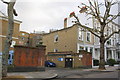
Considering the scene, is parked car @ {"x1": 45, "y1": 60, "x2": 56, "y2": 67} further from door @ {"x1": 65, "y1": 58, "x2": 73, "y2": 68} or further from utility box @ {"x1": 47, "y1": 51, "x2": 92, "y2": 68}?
door @ {"x1": 65, "y1": 58, "x2": 73, "y2": 68}

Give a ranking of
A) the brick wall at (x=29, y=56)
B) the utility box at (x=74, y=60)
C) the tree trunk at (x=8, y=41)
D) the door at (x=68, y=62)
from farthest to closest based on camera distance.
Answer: the door at (x=68, y=62)
the utility box at (x=74, y=60)
the brick wall at (x=29, y=56)
the tree trunk at (x=8, y=41)

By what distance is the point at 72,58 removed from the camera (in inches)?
1009

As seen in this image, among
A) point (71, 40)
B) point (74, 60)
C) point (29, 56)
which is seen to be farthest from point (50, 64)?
point (29, 56)

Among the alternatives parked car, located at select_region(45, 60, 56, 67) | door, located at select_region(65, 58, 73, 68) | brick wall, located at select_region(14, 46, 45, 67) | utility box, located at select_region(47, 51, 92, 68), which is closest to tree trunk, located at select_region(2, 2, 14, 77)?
brick wall, located at select_region(14, 46, 45, 67)

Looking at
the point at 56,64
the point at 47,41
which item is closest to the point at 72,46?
the point at 56,64

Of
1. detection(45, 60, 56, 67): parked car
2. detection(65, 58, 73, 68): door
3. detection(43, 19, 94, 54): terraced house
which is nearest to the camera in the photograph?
detection(65, 58, 73, 68): door

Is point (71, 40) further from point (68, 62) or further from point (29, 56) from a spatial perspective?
point (29, 56)

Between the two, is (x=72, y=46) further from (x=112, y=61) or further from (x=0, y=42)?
(x=0, y=42)

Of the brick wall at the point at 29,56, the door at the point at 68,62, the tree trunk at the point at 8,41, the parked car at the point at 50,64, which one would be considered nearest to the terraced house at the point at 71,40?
the door at the point at 68,62

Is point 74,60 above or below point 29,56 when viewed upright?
below

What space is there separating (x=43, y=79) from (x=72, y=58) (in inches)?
534

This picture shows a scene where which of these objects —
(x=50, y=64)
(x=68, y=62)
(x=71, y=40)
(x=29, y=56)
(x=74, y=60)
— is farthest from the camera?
(x=71, y=40)

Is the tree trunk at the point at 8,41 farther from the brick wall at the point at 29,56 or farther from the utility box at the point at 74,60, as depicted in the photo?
the utility box at the point at 74,60

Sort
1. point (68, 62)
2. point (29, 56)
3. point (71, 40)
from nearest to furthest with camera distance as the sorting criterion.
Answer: point (29, 56) → point (68, 62) → point (71, 40)
